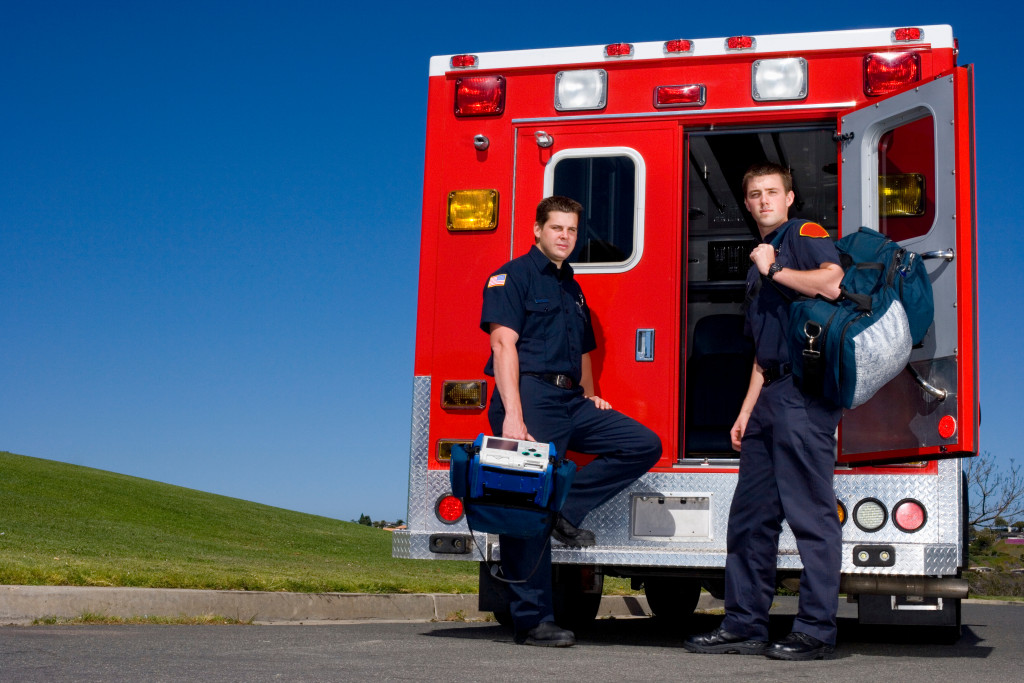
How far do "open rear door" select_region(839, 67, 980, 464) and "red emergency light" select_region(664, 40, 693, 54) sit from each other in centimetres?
85

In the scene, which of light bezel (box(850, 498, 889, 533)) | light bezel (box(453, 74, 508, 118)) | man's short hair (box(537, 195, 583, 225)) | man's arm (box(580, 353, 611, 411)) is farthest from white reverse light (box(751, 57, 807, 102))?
light bezel (box(850, 498, 889, 533))

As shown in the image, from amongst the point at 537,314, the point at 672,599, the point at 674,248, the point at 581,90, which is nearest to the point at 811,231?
the point at 674,248

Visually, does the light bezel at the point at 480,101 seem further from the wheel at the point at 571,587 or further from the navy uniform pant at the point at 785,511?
the wheel at the point at 571,587

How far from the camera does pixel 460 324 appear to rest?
578cm

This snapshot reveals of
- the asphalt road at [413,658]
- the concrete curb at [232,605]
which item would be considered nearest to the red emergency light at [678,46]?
the asphalt road at [413,658]

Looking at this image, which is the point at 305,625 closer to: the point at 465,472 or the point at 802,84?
the point at 465,472

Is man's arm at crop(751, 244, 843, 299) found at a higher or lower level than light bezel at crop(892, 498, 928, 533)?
higher

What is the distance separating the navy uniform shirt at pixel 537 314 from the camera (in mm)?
5066

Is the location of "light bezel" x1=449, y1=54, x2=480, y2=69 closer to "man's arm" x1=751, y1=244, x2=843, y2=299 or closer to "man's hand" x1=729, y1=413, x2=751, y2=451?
"man's arm" x1=751, y1=244, x2=843, y2=299

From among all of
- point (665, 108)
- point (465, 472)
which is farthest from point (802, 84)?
point (465, 472)

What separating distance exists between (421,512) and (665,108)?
2.30m

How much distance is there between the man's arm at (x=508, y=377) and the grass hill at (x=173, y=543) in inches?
122

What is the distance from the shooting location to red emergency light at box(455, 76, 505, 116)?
5926mm

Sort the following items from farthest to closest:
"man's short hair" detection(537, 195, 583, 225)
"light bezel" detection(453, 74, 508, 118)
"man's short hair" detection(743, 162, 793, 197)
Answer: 1. "light bezel" detection(453, 74, 508, 118)
2. "man's short hair" detection(537, 195, 583, 225)
3. "man's short hair" detection(743, 162, 793, 197)
